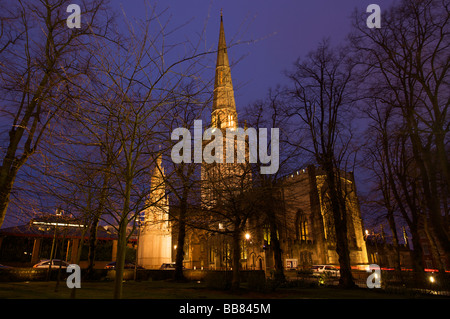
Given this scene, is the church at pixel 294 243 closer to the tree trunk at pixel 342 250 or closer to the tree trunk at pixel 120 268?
the tree trunk at pixel 342 250

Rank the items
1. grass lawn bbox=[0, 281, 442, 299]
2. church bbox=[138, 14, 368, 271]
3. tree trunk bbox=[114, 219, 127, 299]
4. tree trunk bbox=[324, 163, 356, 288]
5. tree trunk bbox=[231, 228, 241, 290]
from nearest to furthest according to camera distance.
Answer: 1. tree trunk bbox=[114, 219, 127, 299]
2. grass lawn bbox=[0, 281, 442, 299]
3. tree trunk bbox=[231, 228, 241, 290]
4. tree trunk bbox=[324, 163, 356, 288]
5. church bbox=[138, 14, 368, 271]

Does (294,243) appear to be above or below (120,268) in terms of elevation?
above

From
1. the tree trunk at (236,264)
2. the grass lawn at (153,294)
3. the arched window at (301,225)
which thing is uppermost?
the arched window at (301,225)

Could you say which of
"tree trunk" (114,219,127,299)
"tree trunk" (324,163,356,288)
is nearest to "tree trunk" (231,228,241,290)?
"tree trunk" (324,163,356,288)

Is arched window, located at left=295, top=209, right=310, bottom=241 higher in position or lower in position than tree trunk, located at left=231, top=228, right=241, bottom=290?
higher

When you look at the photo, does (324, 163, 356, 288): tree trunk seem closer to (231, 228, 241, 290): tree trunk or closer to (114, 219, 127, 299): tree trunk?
(231, 228, 241, 290): tree trunk

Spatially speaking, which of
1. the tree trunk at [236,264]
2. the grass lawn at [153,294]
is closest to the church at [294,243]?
the grass lawn at [153,294]

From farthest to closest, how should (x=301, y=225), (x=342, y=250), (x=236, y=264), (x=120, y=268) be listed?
(x=301, y=225) < (x=342, y=250) < (x=236, y=264) < (x=120, y=268)

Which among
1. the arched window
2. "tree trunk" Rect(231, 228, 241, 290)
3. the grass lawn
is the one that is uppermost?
the arched window

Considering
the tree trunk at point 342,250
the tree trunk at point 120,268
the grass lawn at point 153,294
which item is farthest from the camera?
the tree trunk at point 342,250

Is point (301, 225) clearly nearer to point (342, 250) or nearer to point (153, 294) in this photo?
point (342, 250)

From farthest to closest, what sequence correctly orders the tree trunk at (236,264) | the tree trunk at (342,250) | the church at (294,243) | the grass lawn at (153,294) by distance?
1. the church at (294,243)
2. the tree trunk at (342,250)
3. the tree trunk at (236,264)
4. the grass lawn at (153,294)

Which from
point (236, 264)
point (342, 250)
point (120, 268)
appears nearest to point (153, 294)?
point (236, 264)
